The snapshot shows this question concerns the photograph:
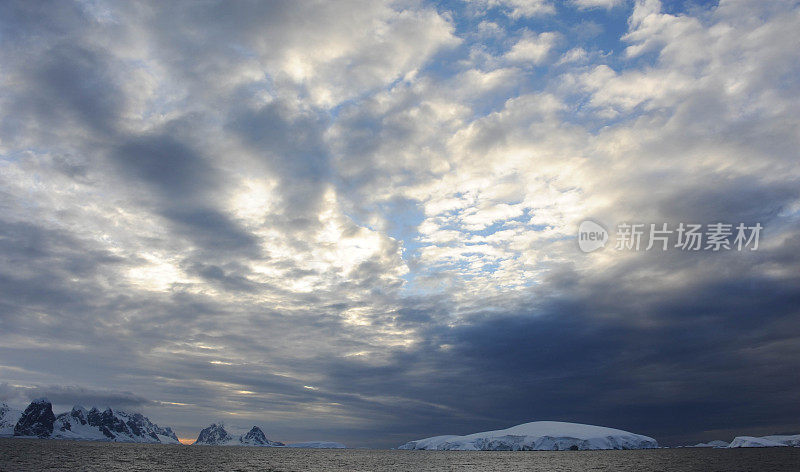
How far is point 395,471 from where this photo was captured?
132750 millimetres

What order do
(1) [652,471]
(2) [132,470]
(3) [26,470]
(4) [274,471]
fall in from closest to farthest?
1. (3) [26,470]
2. (2) [132,470]
3. (4) [274,471]
4. (1) [652,471]

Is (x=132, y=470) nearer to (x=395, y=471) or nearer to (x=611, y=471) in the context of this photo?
(x=395, y=471)

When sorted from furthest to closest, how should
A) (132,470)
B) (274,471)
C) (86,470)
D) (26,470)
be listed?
(274,471), (132,470), (86,470), (26,470)

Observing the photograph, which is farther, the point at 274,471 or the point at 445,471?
the point at 445,471

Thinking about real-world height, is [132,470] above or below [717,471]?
below

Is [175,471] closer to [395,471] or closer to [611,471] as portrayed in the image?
[395,471]

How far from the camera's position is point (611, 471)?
5128 inches

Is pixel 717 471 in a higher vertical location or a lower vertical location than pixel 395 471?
higher

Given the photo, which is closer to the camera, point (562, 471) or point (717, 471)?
point (717, 471)

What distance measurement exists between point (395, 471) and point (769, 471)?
3931 inches

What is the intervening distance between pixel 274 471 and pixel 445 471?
51.2 metres

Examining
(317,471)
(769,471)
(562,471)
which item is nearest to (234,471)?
(317,471)

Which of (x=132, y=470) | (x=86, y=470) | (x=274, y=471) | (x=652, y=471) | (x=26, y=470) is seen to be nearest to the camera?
(x=26, y=470)

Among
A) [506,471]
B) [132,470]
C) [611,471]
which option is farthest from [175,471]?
[611,471]
